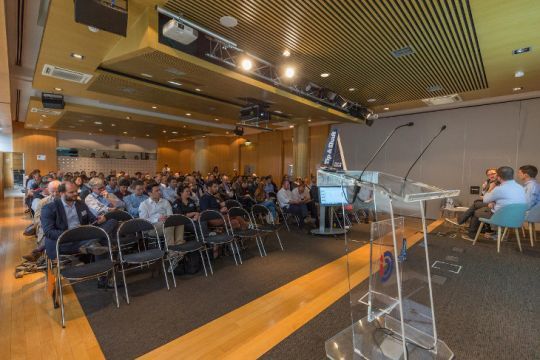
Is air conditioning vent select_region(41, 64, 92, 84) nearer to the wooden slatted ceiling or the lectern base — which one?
the wooden slatted ceiling

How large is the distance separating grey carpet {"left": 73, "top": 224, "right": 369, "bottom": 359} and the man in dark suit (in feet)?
1.85

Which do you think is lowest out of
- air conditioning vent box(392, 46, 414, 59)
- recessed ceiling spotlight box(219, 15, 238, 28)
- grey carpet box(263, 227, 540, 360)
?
grey carpet box(263, 227, 540, 360)

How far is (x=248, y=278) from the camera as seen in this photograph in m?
3.83

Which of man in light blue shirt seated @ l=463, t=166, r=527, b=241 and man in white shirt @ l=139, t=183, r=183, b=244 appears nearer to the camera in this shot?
man in white shirt @ l=139, t=183, r=183, b=244

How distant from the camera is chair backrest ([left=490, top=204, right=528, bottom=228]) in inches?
187

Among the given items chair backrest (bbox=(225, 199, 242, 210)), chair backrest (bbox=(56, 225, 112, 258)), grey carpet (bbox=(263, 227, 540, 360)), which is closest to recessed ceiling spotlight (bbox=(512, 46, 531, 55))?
grey carpet (bbox=(263, 227, 540, 360))

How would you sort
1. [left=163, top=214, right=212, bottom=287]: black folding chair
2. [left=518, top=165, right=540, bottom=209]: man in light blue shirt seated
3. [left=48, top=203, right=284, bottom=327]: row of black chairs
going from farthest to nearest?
[left=518, top=165, right=540, bottom=209]: man in light blue shirt seated < [left=163, top=214, right=212, bottom=287]: black folding chair < [left=48, top=203, right=284, bottom=327]: row of black chairs

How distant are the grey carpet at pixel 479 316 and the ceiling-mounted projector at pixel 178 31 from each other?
4000 mm

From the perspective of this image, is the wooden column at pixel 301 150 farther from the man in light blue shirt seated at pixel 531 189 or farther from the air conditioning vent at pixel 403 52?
the man in light blue shirt seated at pixel 531 189

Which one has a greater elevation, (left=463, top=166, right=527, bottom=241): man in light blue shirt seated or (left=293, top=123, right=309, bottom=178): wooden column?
(left=293, top=123, right=309, bottom=178): wooden column

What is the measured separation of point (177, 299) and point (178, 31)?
3.57m

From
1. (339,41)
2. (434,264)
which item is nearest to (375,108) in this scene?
(339,41)

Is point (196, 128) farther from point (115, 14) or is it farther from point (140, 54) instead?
point (115, 14)

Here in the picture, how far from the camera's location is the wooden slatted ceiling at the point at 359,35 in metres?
3.42
